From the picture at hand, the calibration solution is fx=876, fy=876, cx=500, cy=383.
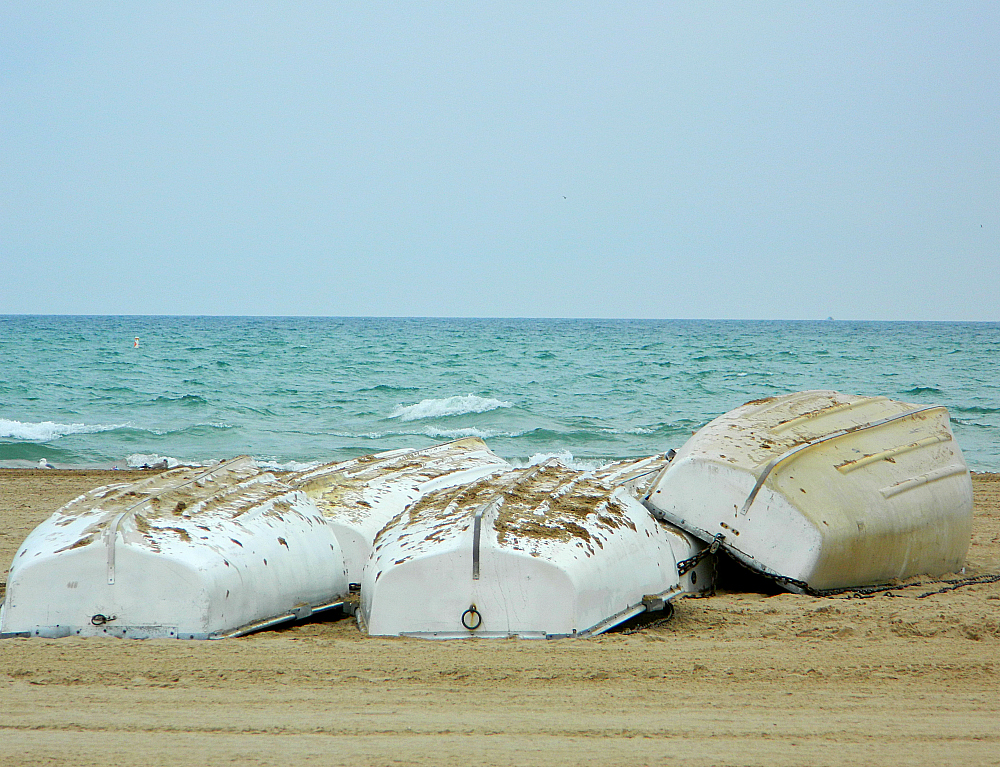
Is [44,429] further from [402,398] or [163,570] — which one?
[163,570]

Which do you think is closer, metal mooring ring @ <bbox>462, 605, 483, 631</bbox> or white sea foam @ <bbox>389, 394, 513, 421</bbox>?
metal mooring ring @ <bbox>462, 605, 483, 631</bbox>

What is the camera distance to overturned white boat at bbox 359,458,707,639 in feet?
12.6

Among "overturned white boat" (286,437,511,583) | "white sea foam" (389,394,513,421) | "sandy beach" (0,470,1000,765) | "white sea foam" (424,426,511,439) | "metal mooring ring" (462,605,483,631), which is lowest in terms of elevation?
"white sea foam" (424,426,511,439)

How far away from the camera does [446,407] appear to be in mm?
18875

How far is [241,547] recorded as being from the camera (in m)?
4.09

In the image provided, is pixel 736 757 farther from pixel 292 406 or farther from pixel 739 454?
pixel 292 406

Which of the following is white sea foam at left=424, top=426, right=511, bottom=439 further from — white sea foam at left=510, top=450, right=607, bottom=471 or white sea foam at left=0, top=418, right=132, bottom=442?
white sea foam at left=0, top=418, right=132, bottom=442

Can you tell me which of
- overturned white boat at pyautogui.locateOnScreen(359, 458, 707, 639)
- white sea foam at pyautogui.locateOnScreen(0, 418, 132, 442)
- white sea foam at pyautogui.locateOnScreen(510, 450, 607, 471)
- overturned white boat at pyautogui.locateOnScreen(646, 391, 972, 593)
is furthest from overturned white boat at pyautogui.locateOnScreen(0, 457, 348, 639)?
white sea foam at pyautogui.locateOnScreen(0, 418, 132, 442)

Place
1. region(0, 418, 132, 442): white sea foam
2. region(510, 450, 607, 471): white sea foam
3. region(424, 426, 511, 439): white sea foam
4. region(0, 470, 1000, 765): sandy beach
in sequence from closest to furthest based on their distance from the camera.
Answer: region(0, 470, 1000, 765): sandy beach → region(510, 450, 607, 471): white sea foam → region(0, 418, 132, 442): white sea foam → region(424, 426, 511, 439): white sea foam

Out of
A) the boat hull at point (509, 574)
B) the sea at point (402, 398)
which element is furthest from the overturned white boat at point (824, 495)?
the sea at point (402, 398)

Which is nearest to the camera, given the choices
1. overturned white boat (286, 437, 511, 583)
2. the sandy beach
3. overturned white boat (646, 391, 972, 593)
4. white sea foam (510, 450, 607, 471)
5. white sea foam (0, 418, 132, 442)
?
the sandy beach

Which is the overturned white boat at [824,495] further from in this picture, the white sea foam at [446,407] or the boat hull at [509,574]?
the white sea foam at [446,407]

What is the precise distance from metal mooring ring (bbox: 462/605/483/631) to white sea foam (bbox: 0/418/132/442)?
39.5 ft

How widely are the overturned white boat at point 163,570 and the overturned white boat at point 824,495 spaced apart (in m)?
2.22
